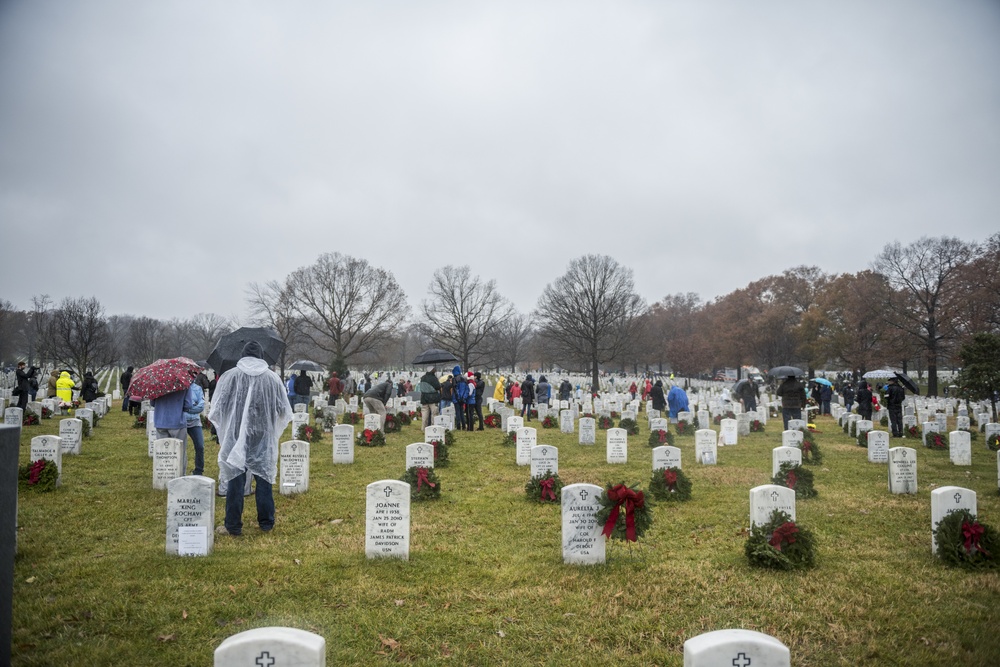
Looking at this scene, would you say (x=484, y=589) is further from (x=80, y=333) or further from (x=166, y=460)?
(x=80, y=333)

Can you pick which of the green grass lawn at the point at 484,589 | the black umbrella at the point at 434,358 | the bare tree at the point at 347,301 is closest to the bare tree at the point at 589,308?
the bare tree at the point at 347,301

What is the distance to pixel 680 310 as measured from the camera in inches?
3408

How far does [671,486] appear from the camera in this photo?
878 cm

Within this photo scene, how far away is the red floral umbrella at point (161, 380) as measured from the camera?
8234mm

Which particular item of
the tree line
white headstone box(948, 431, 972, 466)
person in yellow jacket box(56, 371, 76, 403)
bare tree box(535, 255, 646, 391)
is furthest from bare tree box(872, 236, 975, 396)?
person in yellow jacket box(56, 371, 76, 403)

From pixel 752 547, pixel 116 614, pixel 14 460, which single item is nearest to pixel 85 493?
pixel 116 614

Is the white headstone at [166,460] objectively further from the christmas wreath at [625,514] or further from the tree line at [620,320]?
the tree line at [620,320]

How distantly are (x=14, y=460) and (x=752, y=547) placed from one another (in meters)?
6.00

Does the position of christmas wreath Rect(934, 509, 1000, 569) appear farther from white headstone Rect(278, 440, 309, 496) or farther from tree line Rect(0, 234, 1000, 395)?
tree line Rect(0, 234, 1000, 395)

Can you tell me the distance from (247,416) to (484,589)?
3133 mm

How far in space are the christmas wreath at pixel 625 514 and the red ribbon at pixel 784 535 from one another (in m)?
1.28

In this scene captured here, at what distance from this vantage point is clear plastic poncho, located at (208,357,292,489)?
6312mm

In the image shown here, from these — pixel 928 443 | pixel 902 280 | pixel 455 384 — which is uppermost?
pixel 902 280

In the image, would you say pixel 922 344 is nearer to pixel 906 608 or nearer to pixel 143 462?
pixel 906 608
